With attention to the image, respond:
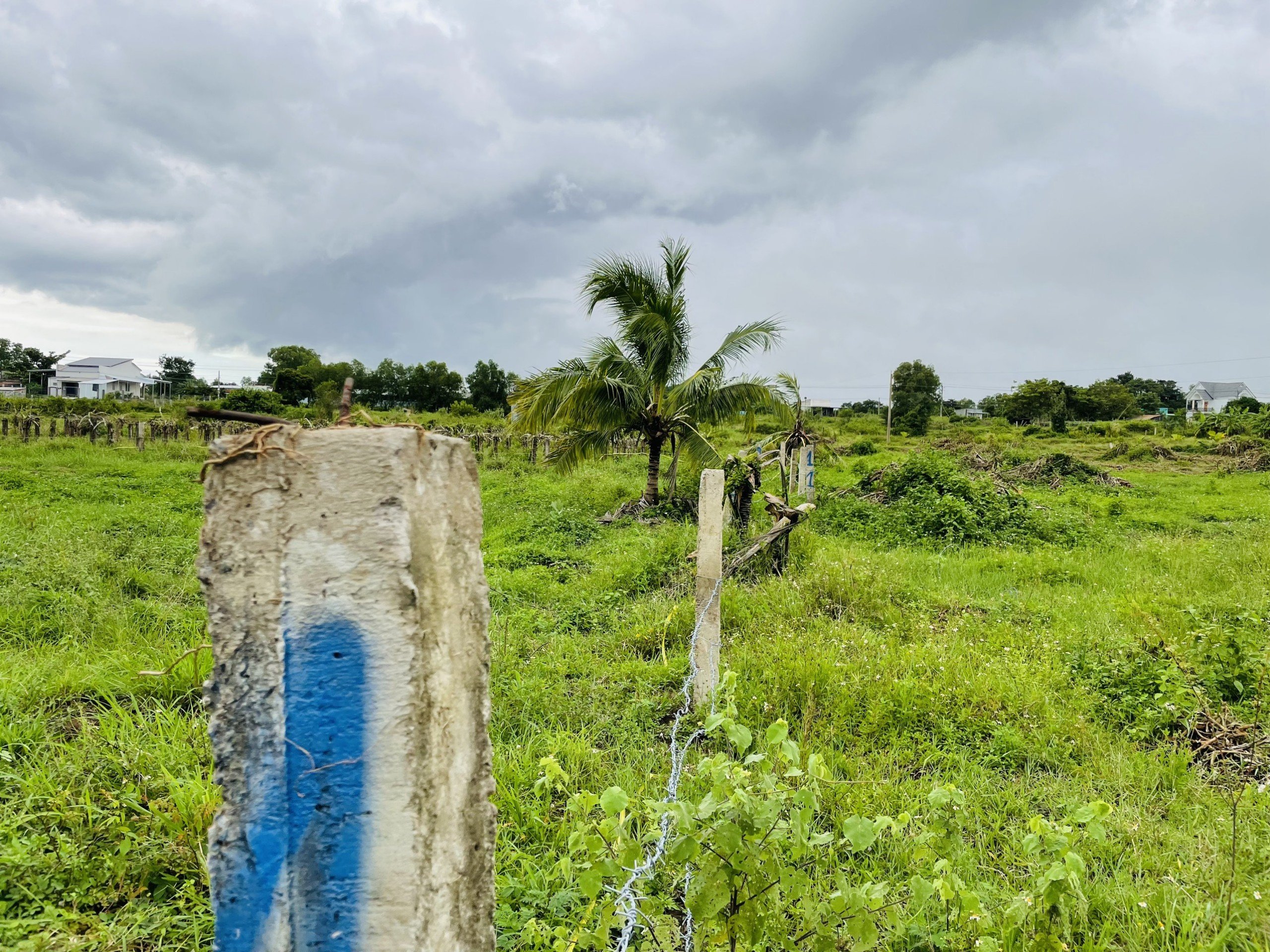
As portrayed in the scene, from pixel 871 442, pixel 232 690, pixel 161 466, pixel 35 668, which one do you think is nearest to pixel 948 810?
pixel 232 690

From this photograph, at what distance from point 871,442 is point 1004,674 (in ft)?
75.2

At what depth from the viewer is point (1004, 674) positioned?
4113 millimetres

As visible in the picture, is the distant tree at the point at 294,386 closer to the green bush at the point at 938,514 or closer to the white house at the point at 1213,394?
the green bush at the point at 938,514

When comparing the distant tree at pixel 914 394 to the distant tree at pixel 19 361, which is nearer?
the distant tree at pixel 914 394

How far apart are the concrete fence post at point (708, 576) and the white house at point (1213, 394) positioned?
261 ft

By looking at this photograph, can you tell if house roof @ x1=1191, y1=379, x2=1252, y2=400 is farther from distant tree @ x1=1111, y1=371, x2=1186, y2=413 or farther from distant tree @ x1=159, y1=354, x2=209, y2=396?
distant tree @ x1=159, y1=354, x2=209, y2=396

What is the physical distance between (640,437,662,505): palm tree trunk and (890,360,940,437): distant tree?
26.0 metres

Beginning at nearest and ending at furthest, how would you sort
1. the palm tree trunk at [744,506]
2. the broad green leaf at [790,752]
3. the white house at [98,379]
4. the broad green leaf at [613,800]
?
the broad green leaf at [613,800] < the broad green leaf at [790,752] < the palm tree trunk at [744,506] < the white house at [98,379]

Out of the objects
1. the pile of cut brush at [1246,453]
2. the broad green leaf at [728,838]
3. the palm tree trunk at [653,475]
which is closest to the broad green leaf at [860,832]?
the broad green leaf at [728,838]

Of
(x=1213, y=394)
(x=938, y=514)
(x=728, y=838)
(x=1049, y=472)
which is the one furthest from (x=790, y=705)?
(x=1213, y=394)

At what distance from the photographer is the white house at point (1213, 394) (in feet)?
218

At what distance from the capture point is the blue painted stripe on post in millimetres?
1075

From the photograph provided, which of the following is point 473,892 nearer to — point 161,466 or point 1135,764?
point 1135,764

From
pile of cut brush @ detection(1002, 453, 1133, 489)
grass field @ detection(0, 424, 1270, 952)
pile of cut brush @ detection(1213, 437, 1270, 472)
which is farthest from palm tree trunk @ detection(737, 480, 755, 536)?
pile of cut brush @ detection(1213, 437, 1270, 472)
